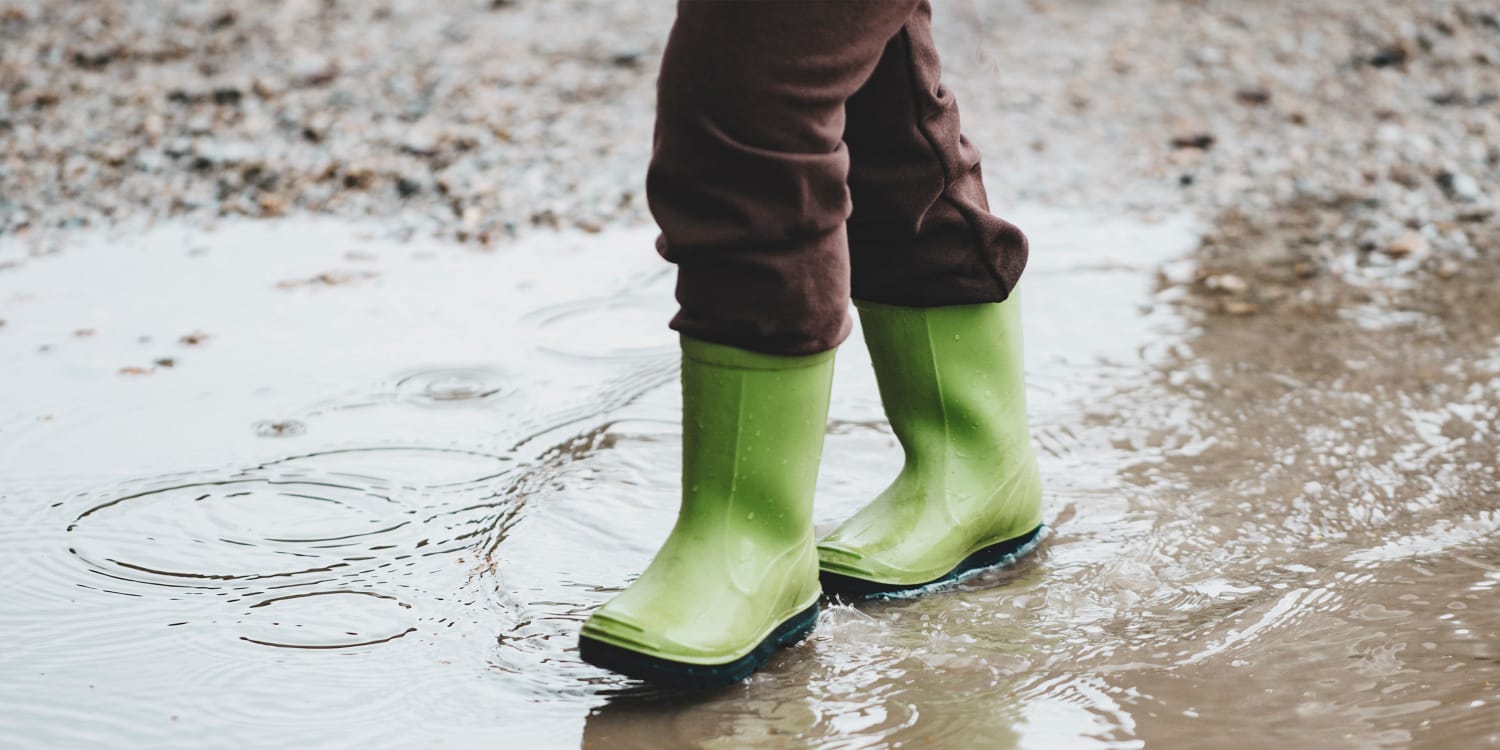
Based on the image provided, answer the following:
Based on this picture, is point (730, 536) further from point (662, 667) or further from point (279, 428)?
point (279, 428)

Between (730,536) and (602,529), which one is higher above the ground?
(730,536)

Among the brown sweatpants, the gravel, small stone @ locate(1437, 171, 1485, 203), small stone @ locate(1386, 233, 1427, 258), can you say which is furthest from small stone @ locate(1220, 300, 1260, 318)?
the brown sweatpants

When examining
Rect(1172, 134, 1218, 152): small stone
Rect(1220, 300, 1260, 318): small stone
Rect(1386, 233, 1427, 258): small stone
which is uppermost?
Rect(1172, 134, 1218, 152): small stone

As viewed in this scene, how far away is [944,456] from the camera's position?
1486 mm

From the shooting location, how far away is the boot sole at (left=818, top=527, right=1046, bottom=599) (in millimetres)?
1418

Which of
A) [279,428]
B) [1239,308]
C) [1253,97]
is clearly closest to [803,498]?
[279,428]

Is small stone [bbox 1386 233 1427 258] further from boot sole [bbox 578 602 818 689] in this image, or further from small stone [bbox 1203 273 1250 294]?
boot sole [bbox 578 602 818 689]

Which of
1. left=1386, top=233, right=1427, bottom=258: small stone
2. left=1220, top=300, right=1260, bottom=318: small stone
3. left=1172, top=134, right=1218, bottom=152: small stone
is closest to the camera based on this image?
left=1220, top=300, right=1260, bottom=318: small stone

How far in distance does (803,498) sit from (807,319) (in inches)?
7.4

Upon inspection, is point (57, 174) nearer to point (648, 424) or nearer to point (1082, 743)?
point (648, 424)

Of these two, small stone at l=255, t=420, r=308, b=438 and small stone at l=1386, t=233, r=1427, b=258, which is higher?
small stone at l=255, t=420, r=308, b=438

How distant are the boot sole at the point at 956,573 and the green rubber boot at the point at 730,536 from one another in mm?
105

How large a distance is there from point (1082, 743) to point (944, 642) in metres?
0.20

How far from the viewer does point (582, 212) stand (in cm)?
301
